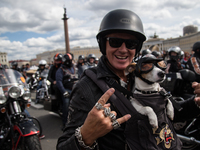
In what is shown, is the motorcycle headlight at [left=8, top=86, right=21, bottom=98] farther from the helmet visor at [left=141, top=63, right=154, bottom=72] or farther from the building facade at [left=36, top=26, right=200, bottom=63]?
the building facade at [left=36, top=26, right=200, bottom=63]

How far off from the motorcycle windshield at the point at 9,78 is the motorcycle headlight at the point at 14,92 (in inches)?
7.6

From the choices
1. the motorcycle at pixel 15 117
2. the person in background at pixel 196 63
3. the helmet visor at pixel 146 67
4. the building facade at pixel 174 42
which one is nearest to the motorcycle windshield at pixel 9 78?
the motorcycle at pixel 15 117

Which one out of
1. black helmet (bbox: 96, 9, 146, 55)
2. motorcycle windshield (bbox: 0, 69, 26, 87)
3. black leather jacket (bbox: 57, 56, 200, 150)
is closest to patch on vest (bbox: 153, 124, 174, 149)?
black leather jacket (bbox: 57, 56, 200, 150)

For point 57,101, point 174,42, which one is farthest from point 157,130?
point 174,42

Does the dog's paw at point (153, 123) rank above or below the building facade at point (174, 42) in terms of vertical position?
below

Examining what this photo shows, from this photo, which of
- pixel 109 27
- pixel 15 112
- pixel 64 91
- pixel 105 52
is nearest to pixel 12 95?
pixel 15 112

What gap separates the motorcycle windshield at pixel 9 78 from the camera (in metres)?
2.92

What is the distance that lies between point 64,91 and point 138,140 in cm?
348

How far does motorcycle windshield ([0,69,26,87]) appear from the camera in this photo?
9.57 ft

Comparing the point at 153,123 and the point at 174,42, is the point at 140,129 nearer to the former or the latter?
the point at 153,123

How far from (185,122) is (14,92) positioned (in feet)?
9.86

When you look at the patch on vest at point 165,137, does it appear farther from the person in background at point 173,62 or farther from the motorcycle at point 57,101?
the person in background at point 173,62

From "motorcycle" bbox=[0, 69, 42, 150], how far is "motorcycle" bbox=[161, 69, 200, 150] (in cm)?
237

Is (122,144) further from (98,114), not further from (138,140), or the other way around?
(98,114)
